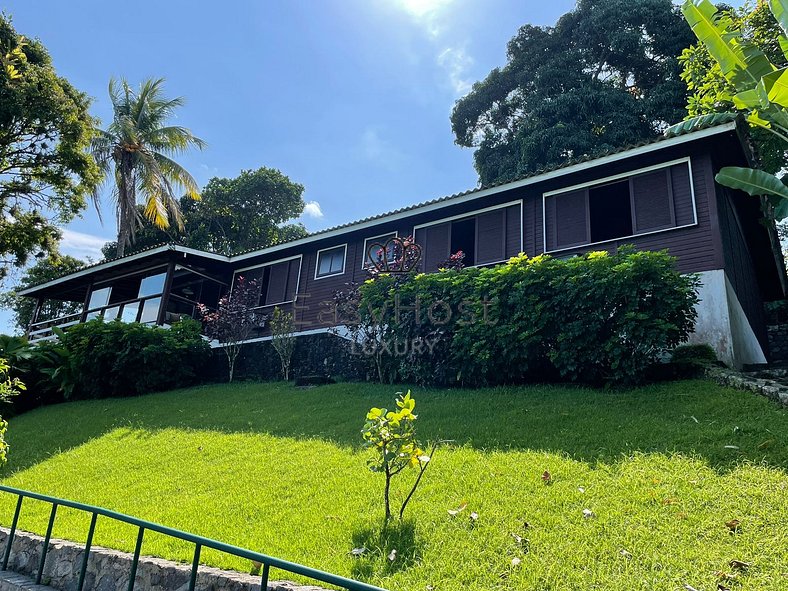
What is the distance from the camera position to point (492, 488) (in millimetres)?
4574

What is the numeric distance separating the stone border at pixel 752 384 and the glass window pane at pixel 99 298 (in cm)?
2105

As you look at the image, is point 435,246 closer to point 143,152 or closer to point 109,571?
point 109,571

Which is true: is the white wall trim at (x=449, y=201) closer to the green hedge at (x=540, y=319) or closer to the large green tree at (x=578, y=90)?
the green hedge at (x=540, y=319)

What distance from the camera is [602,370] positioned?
8117mm

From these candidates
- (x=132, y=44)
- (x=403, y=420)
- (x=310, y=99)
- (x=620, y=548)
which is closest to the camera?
(x=620, y=548)

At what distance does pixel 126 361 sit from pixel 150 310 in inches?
213

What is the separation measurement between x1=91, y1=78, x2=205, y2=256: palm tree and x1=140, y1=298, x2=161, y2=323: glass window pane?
5.58m

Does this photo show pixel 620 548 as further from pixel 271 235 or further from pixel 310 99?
pixel 271 235

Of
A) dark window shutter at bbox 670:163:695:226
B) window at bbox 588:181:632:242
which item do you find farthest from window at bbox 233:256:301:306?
dark window shutter at bbox 670:163:695:226

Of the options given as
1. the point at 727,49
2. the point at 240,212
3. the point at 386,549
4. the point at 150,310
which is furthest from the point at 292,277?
the point at 240,212

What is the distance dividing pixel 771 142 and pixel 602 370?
11.2 meters

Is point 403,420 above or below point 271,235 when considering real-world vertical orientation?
below

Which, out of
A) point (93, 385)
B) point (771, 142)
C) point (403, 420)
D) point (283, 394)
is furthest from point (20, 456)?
point (771, 142)

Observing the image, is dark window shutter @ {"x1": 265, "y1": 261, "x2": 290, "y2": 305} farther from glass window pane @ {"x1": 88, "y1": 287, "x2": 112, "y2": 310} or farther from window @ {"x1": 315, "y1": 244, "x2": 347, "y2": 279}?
glass window pane @ {"x1": 88, "y1": 287, "x2": 112, "y2": 310}
